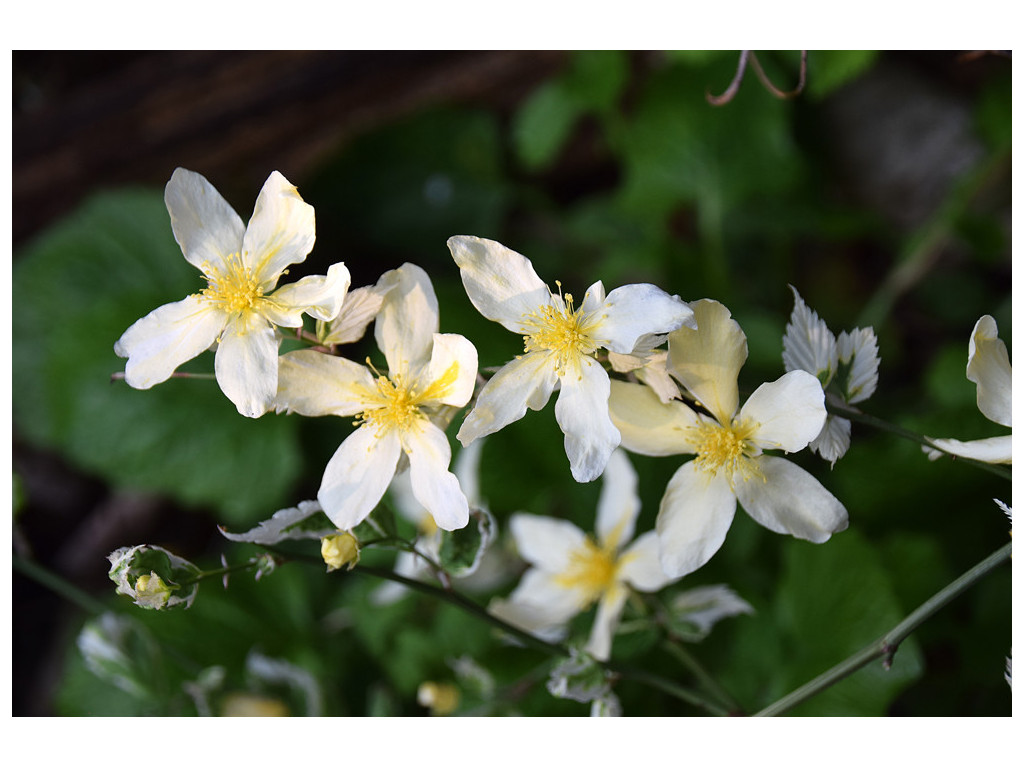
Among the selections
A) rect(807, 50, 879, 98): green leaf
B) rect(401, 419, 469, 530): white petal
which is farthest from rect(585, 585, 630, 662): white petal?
rect(807, 50, 879, 98): green leaf

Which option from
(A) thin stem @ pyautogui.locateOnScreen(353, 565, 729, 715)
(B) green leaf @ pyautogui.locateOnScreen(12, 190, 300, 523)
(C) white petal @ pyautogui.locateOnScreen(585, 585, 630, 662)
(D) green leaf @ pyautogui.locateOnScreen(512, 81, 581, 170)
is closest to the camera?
(A) thin stem @ pyautogui.locateOnScreen(353, 565, 729, 715)

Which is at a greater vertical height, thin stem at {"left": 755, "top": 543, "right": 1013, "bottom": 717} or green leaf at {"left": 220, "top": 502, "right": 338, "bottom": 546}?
green leaf at {"left": 220, "top": 502, "right": 338, "bottom": 546}

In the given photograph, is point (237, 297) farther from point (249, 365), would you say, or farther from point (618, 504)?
point (618, 504)

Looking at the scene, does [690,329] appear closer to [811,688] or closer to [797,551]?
[811,688]

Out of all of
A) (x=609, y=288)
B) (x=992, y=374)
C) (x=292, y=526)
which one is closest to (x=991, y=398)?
(x=992, y=374)

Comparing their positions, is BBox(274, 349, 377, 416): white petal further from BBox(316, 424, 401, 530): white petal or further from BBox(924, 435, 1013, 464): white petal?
BBox(924, 435, 1013, 464): white petal

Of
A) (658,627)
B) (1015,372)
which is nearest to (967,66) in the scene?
(1015,372)
